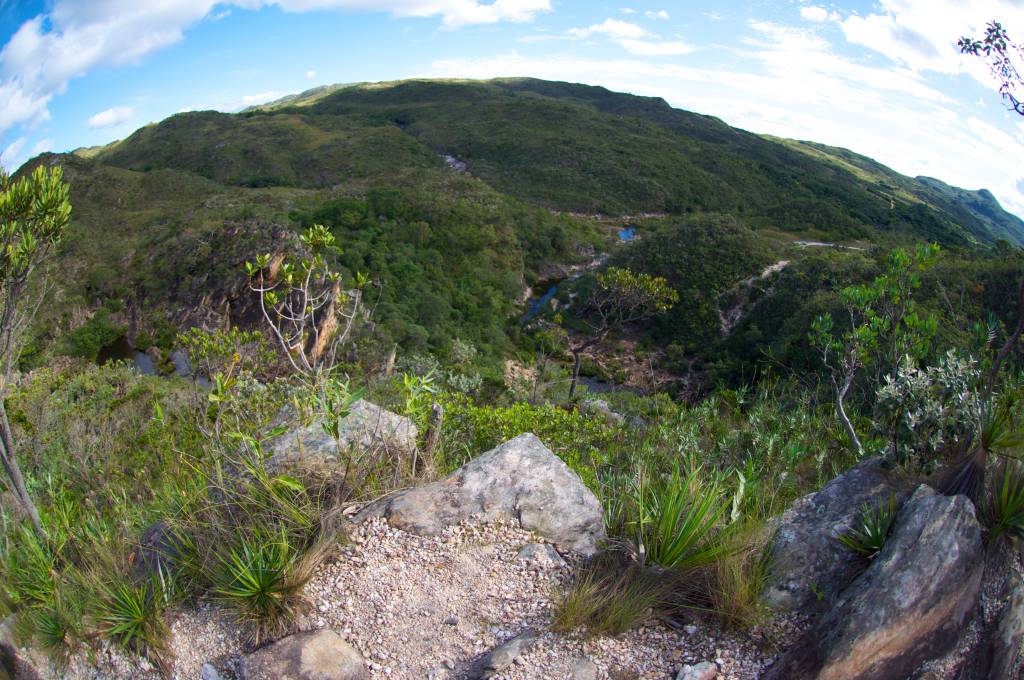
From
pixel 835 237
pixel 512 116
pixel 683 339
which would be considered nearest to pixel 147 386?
pixel 683 339

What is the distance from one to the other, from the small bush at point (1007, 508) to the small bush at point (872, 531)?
1.28 feet

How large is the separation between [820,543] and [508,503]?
68.9 inches

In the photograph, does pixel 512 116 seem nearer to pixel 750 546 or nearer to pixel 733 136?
pixel 733 136

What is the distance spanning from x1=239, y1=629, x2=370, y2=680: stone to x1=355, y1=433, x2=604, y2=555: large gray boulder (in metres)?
0.84

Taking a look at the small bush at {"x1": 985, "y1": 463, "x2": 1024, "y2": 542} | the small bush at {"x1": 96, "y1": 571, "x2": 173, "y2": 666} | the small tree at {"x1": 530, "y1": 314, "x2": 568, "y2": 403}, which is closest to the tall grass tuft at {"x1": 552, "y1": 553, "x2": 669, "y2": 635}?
the small bush at {"x1": 985, "y1": 463, "x2": 1024, "y2": 542}

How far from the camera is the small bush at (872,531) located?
2.94 m

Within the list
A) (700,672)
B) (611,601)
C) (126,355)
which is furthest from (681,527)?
(126,355)

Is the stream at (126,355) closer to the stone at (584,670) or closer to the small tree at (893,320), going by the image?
the small tree at (893,320)

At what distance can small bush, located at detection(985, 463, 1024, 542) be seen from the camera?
280 cm

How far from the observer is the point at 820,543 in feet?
10.3

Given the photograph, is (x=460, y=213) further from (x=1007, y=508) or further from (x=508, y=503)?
(x=1007, y=508)

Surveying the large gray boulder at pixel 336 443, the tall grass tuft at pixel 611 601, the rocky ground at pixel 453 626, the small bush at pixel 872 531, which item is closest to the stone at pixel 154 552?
the rocky ground at pixel 453 626

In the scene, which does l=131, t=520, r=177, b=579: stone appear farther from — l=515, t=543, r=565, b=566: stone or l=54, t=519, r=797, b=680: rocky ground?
l=515, t=543, r=565, b=566: stone

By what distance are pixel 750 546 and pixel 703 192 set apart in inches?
2436
